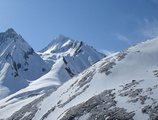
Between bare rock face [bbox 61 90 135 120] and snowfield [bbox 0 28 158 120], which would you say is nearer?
bare rock face [bbox 61 90 135 120]

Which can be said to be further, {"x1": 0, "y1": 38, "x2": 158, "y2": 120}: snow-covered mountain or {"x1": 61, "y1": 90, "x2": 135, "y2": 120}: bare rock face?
{"x1": 0, "y1": 38, "x2": 158, "y2": 120}: snow-covered mountain

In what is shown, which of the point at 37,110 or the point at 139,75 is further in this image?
the point at 37,110

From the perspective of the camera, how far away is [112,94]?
88562mm

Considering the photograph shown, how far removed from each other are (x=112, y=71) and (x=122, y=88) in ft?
52.2

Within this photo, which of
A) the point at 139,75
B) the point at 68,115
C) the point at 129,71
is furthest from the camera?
the point at 129,71

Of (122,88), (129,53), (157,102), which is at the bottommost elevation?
(157,102)

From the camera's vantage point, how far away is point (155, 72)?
92.8 metres

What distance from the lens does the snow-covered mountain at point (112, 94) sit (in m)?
78.3

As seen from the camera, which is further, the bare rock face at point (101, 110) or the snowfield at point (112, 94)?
the snowfield at point (112, 94)

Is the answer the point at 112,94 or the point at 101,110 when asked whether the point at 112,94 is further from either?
the point at 101,110

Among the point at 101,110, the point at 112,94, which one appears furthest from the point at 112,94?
the point at 101,110

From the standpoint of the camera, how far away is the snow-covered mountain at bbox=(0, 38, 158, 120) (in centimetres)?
7831

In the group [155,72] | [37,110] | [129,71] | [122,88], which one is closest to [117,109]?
[122,88]

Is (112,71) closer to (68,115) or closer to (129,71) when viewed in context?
(129,71)
